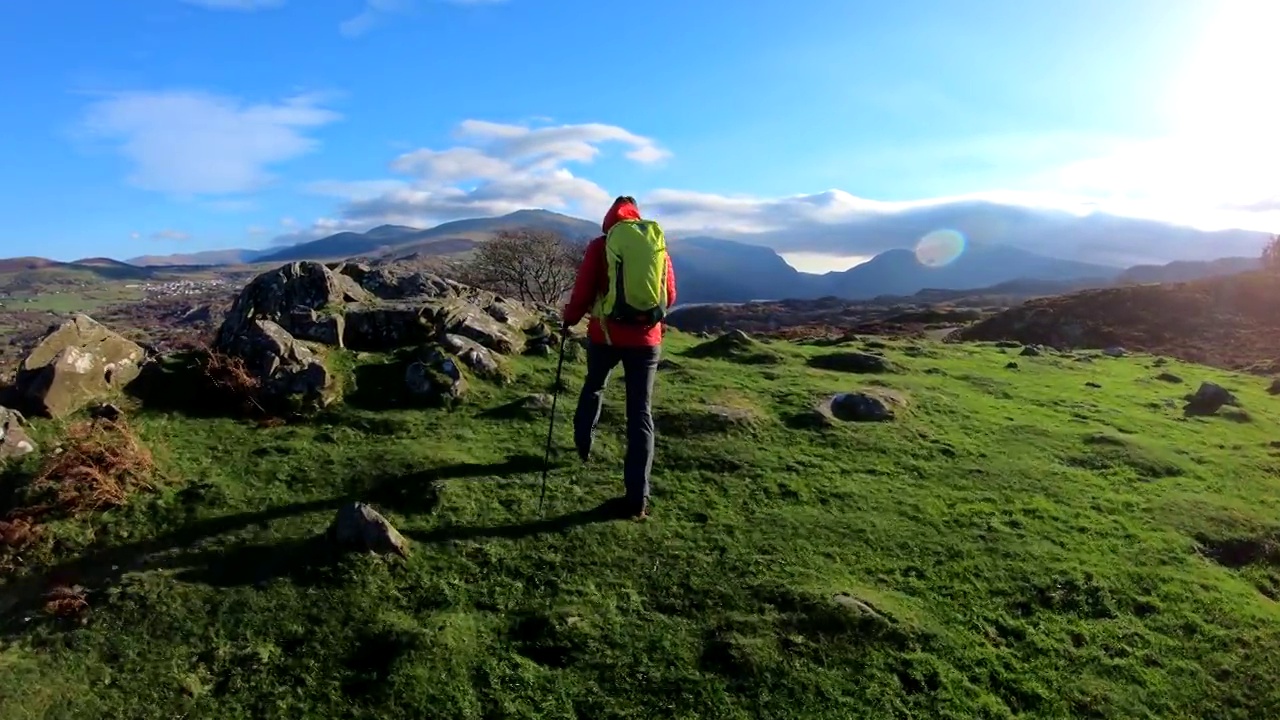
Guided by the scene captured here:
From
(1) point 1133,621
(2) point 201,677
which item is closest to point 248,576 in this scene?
(2) point 201,677

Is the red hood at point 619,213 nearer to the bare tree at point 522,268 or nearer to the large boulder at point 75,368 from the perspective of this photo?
the large boulder at point 75,368

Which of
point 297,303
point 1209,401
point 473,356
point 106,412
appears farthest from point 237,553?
point 1209,401

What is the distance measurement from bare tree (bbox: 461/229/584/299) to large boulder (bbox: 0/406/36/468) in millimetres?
55289

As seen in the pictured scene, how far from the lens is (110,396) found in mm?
11492

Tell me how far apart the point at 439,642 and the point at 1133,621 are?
704cm

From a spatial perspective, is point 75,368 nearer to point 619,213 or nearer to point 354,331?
point 354,331

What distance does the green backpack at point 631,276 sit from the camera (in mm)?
9375

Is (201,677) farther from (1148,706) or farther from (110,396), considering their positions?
(1148,706)

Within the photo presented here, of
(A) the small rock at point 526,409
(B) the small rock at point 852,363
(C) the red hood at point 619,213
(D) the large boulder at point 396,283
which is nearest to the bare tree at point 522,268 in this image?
(D) the large boulder at point 396,283

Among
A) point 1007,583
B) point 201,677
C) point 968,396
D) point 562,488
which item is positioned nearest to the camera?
point 201,677

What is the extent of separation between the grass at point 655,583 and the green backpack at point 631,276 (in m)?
2.50

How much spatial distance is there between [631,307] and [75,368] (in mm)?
8288

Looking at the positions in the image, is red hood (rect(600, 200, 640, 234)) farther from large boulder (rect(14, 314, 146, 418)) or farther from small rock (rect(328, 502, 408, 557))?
large boulder (rect(14, 314, 146, 418))

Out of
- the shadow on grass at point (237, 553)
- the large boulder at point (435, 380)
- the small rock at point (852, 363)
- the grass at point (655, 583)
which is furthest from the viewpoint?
the small rock at point (852, 363)
